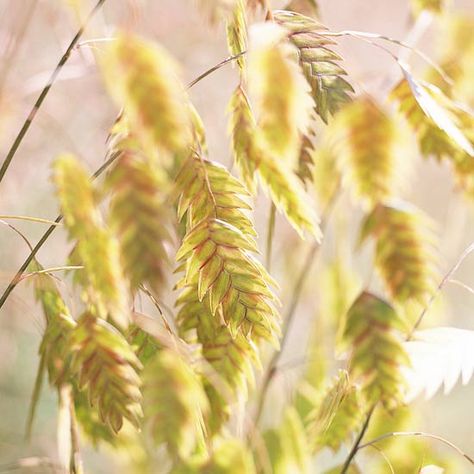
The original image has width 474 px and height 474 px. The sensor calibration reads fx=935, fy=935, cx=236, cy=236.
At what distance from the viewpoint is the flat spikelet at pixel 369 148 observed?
0.41m

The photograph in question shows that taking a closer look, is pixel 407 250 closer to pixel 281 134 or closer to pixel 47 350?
pixel 281 134

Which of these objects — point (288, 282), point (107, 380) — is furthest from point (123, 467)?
point (107, 380)

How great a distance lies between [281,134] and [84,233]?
3.9 inches

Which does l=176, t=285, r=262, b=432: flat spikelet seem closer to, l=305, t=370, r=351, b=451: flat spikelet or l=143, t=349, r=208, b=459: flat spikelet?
l=305, t=370, r=351, b=451: flat spikelet

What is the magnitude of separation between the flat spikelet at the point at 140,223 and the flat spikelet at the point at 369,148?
0.09 metres

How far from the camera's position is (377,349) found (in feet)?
1.62

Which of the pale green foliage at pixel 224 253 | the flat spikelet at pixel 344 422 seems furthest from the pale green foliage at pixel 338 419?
the pale green foliage at pixel 224 253

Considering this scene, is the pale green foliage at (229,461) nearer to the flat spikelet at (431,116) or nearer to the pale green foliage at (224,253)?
the pale green foliage at (224,253)

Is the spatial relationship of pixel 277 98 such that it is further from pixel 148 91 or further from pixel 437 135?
pixel 437 135

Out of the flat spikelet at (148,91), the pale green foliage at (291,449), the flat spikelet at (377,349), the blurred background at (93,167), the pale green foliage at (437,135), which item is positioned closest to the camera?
the flat spikelet at (148,91)

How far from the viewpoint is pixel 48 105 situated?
4.66ft

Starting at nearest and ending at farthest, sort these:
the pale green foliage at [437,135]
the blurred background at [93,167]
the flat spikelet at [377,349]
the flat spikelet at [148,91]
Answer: the flat spikelet at [148,91] → the flat spikelet at [377,349] → the pale green foliage at [437,135] → the blurred background at [93,167]

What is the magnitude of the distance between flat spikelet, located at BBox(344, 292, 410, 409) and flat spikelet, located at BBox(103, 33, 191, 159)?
6.6 inches

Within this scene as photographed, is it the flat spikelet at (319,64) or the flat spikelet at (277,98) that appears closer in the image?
the flat spikelet at (277,98)
